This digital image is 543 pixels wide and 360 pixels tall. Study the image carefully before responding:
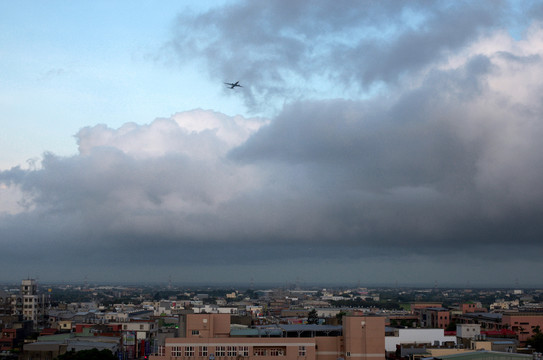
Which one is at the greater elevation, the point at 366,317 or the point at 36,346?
the point at 366,317

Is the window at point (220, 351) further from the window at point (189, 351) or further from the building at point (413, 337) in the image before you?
the building at point (413, 337)

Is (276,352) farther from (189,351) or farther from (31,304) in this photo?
(31,304)

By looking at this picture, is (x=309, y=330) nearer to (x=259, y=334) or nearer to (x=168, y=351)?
(x=259, y=334)

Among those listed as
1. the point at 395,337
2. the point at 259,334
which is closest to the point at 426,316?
the point at 395,337

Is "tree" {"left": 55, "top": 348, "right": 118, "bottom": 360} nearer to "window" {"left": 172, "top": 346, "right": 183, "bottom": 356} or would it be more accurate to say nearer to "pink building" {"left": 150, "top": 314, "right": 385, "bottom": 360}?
"pink building" {"left": 150, "top": 314, "right": 385, "bottom": 360}

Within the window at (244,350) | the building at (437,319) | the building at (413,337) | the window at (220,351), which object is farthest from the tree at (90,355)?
the building at (437,319)

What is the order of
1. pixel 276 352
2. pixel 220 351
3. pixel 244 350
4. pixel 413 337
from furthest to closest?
pixel 413 337 → pixel 276 352 → pixel 244 350 → pixel 220 351

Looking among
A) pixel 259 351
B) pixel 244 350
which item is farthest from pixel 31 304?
pixel 259 351

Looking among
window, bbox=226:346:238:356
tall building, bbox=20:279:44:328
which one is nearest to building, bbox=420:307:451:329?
tall building, bbox=20:279:44:328
